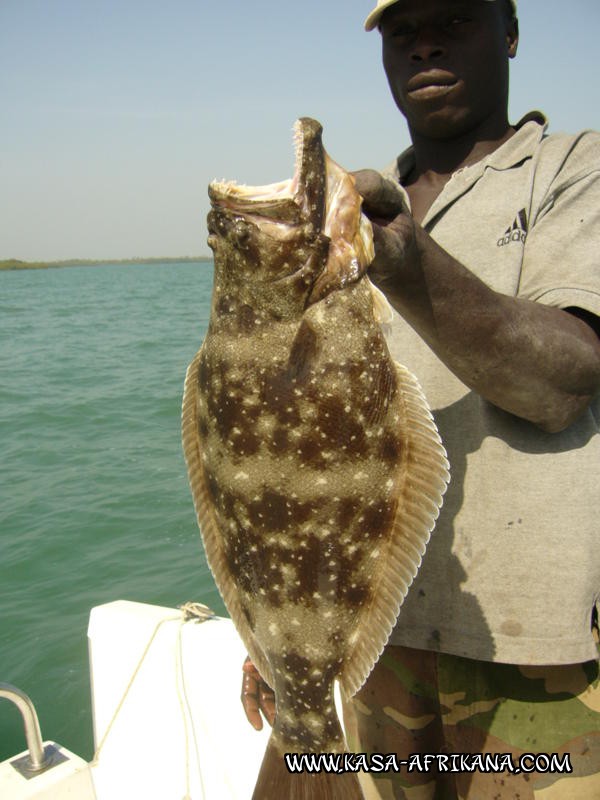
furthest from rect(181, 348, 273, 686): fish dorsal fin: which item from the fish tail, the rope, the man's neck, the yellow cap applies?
the rope

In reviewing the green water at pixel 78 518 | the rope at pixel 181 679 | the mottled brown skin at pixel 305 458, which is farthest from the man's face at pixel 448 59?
the green water at pixel 78 518

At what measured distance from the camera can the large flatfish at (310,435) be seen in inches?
75.9

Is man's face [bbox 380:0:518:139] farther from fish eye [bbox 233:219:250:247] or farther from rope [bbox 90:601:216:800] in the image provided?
rope [bbox 90:601:216:800]

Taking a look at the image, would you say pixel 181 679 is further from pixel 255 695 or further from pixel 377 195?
pixel 377 195

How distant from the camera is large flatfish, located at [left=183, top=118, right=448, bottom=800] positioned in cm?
193

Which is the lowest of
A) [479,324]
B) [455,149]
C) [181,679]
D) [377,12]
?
[181,679]

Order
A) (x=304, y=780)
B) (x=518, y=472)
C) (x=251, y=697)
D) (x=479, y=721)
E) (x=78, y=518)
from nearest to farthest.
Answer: (x=304, y=780), (x=518, y=472), (x=479, y=721), (x=251, y=697), (x=78, y=518)

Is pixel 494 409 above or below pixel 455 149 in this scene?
below

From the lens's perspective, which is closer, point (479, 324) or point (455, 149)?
point (479, 324)

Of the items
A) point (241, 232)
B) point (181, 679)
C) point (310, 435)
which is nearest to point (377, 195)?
point (241, 232)

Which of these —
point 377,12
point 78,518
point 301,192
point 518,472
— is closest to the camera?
point 301,192

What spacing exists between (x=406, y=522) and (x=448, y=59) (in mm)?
1797

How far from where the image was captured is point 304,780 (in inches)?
88.7

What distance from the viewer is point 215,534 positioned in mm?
2279
